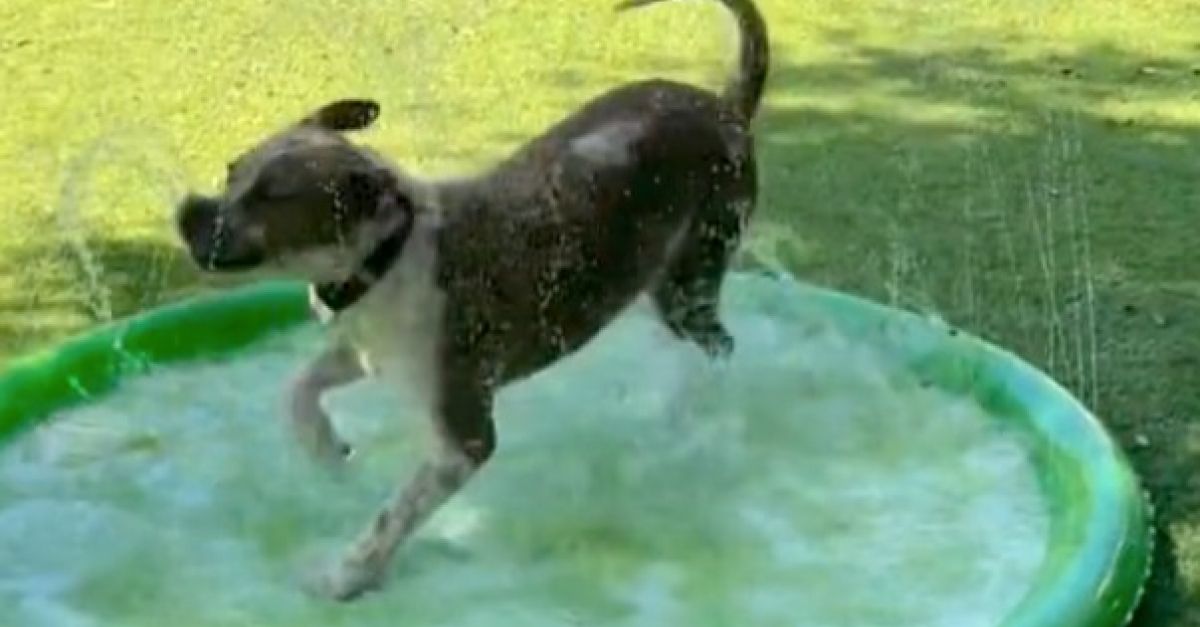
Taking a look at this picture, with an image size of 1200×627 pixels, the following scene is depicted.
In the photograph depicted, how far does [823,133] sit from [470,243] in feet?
8.59

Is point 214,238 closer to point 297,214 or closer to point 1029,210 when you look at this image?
point 297,214

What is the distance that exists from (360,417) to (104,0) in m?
3.28

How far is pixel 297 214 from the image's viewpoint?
13.2 ft

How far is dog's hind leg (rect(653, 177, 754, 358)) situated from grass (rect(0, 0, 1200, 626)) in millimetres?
808

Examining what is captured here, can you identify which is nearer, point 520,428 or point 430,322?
point 430,322

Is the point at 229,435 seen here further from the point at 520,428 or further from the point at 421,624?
the point at 421,624

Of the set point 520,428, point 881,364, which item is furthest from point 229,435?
point 881,364

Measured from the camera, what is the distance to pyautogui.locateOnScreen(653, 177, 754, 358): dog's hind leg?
189 inches

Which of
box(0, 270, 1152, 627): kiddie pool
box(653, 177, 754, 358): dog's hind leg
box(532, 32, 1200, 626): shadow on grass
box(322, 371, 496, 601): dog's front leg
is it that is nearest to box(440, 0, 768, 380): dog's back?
box(653, 177, 754, 358): dog's hind leg

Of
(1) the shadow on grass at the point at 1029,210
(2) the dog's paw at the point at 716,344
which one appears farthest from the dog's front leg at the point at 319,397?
(1) the shadow on grass at the point at 1029,210

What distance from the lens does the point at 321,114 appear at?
433 cm

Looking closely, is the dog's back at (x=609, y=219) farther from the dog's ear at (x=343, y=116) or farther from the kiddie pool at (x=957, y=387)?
the kiddie pool at (x=957, y=387)

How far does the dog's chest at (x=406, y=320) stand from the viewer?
420 cm

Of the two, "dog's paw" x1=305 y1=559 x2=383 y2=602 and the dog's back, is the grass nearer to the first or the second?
the dog's back
